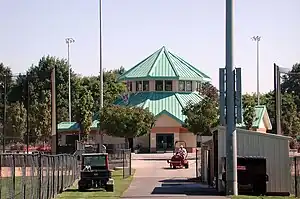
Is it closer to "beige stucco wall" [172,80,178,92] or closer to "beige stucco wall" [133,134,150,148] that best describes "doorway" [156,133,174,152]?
"beige stucco wall" [133,134,150,148]

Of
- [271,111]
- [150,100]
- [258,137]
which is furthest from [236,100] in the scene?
[271,111]

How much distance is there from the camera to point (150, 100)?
334 feet

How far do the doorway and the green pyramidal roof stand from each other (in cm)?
967

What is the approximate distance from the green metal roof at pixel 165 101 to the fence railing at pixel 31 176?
63.2 meters

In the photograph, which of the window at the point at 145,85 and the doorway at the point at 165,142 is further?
the window at the point at 145,85

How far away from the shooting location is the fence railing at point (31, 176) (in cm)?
1900

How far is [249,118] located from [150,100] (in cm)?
2569

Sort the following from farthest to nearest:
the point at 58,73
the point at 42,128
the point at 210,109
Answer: the point at 58,73 < the point at 42,128 < the point at 210,109

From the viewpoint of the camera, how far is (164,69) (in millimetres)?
105812

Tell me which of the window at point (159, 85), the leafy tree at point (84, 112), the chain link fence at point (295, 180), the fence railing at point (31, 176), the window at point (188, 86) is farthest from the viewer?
the window at point (188, 86)

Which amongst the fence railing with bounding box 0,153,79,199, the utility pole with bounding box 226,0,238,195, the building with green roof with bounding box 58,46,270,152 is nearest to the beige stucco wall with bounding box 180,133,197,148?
the building with green roof with bounding box 58,46,270,152

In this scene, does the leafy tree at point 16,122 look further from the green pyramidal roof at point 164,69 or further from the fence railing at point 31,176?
the green pyramidal roof at point 164,69

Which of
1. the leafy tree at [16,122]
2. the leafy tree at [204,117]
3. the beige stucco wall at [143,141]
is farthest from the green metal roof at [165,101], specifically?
the leafy tree at [16,122]

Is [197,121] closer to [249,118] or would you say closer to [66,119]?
[249,118]
